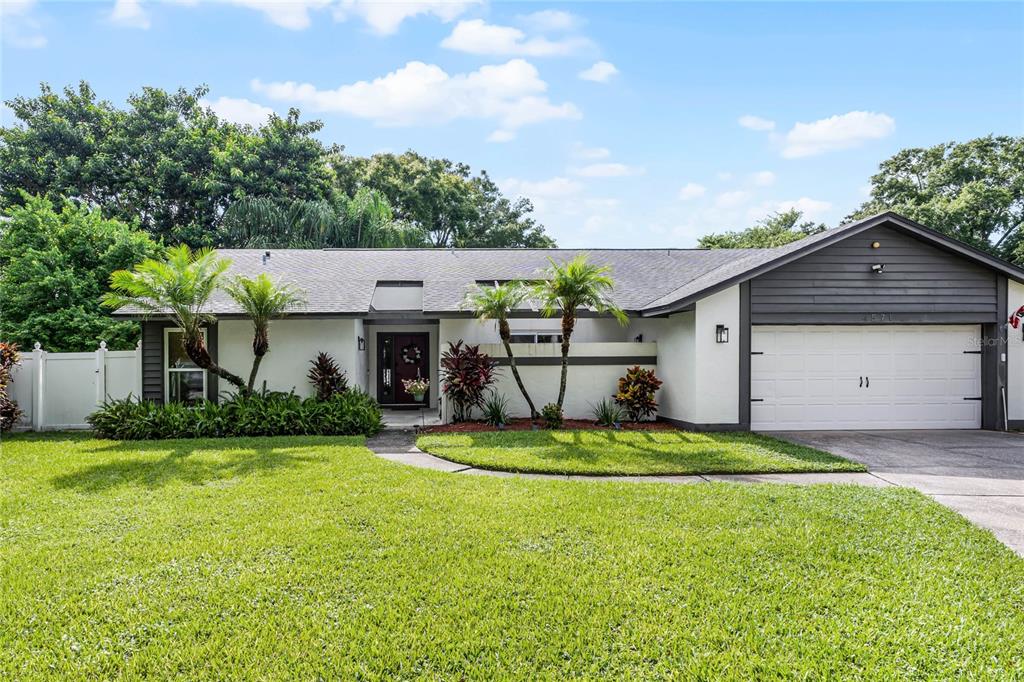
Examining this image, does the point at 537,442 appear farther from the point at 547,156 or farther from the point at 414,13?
the point at 547,156

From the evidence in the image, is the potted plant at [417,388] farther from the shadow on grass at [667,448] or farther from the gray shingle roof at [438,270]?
the shadow on grass at [667,448]

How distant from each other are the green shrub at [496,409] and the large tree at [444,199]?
60.7 ft

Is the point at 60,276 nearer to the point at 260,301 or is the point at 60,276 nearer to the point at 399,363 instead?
the point at 260,301

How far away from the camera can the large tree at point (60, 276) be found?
14430 mm

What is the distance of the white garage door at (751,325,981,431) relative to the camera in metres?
10.4

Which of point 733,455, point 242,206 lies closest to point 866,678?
point 733,455

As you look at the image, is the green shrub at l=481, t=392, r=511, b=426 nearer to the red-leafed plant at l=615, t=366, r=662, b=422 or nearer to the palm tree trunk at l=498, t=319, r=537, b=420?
the palm tree trunk at l=498, t=319, r=537, b=420

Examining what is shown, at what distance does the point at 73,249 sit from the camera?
50.2 feet

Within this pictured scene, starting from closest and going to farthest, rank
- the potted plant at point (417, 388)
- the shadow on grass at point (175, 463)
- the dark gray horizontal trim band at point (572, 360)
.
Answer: the shadow on grass at point (175, 463)
the dark gray horizontal trim band at point (572, 360)
the potted plant at point (417, 388)

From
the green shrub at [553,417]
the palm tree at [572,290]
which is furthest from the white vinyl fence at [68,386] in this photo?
the palm tree at [572,290]

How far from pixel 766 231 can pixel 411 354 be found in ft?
97.5

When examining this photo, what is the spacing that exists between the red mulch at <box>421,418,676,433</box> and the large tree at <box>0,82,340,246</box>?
1788 cm

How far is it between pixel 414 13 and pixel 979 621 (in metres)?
11.0

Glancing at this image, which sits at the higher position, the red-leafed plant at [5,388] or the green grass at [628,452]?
the red-leafed plant at [5,388]
